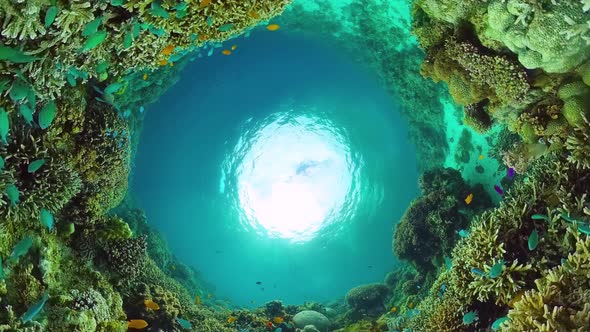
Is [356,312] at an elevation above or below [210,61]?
below

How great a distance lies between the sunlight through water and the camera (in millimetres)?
29203

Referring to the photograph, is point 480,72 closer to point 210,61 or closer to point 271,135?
point 210,61

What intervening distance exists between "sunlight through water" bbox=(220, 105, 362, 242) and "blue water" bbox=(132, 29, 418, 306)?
179mm

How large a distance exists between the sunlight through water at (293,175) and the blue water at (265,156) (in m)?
0.18

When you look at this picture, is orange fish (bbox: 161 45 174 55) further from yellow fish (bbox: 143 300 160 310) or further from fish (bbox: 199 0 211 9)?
yellow fish (bbox: 143 300 160 310)

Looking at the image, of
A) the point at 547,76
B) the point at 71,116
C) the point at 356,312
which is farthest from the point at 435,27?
the point at 356,312

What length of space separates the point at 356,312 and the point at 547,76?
1249cm

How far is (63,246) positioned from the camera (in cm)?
727

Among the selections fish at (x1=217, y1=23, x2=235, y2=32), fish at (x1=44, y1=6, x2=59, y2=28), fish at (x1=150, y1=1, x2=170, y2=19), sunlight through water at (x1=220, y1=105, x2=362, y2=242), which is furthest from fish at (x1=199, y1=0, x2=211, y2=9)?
sunlight through water at (x1=220, y1=105, x2=362, y2=242)

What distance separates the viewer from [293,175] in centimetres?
3434

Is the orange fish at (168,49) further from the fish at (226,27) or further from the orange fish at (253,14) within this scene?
the orange fish at (253,14)

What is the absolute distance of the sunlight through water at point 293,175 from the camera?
29.2 meters

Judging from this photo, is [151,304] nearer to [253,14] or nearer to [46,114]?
[46,114]

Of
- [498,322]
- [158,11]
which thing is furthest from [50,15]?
[498,322]
